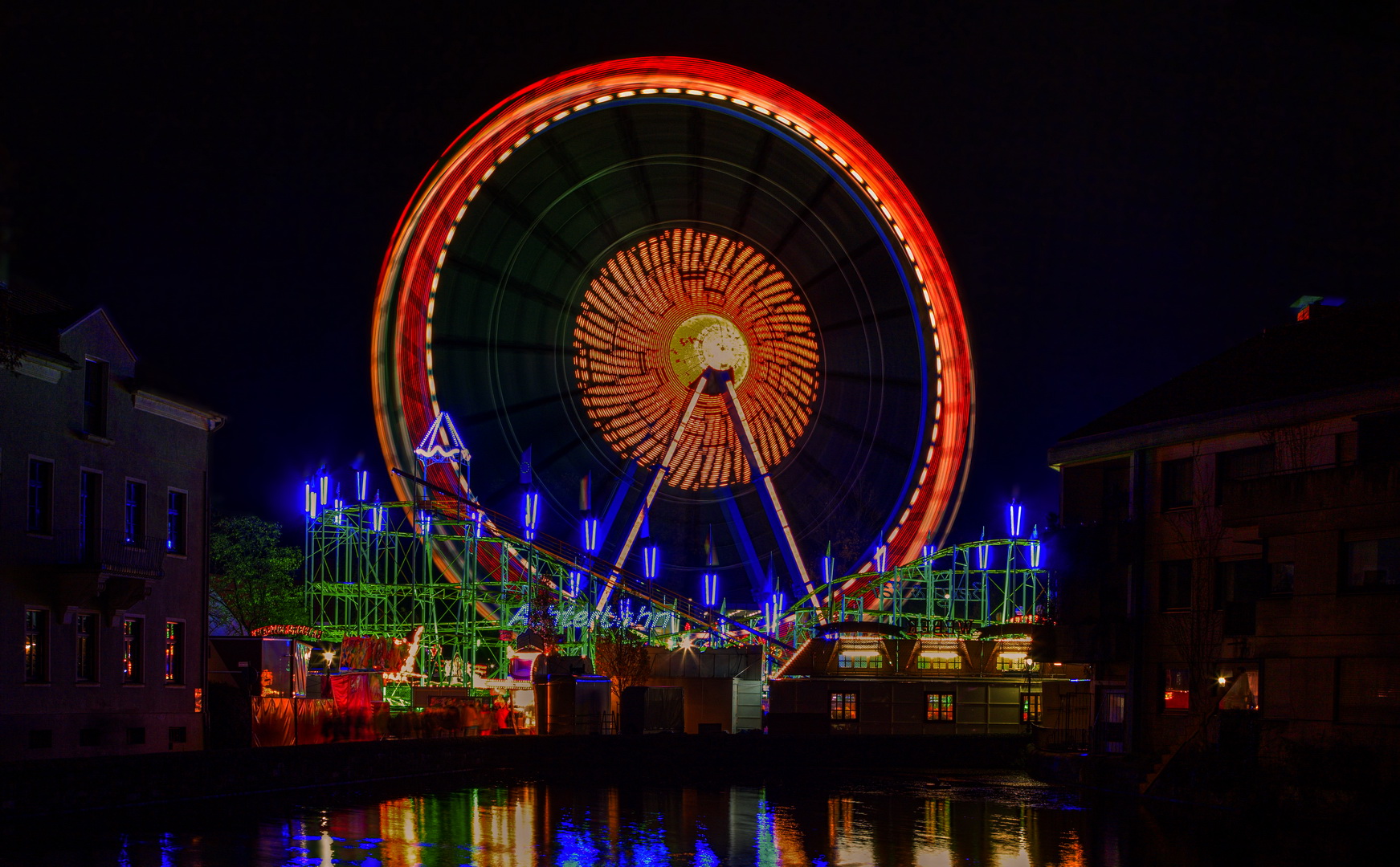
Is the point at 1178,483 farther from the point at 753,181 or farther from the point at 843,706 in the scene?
the point at 753,181

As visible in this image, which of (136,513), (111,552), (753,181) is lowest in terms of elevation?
(111,552)

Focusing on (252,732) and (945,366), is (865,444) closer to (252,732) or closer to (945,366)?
(945,366)

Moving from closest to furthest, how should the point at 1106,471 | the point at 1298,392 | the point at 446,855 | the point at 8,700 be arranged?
the point at 446,855, the point at 8,700, the point at 1298,392, the point at 1106,471

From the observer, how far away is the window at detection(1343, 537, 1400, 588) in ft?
73.6

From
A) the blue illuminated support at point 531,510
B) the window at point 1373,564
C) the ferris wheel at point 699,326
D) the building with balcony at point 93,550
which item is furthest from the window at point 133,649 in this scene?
the window at point 1373,564

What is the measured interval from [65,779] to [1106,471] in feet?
75.1

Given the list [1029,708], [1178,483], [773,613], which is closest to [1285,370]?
[1178,483]

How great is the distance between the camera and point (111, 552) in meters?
25.2

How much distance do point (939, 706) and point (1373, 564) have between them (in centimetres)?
1754

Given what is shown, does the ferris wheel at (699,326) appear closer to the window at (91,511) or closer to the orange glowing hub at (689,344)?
the orange glowing hub at (689,344)

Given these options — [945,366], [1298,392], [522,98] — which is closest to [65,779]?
[1298,392]

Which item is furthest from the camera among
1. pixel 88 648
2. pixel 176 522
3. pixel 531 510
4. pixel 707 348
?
pixel 707 348

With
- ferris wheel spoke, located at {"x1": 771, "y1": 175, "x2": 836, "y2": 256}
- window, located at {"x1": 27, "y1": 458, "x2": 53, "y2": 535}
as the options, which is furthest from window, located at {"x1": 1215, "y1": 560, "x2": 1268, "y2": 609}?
window, located at {"x1": 27, "y1": 458, "x2": 53, "y2": 535}

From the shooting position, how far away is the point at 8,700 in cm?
2217
